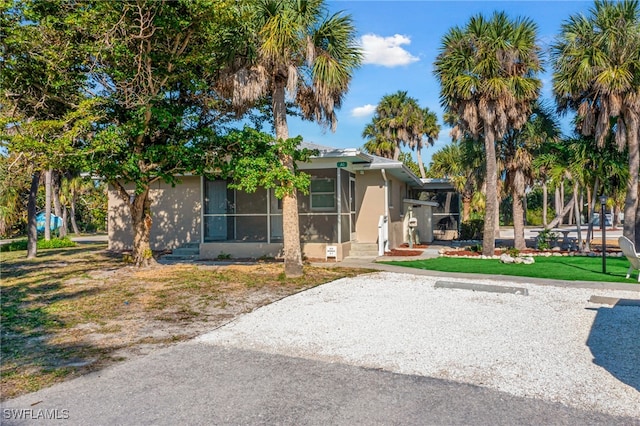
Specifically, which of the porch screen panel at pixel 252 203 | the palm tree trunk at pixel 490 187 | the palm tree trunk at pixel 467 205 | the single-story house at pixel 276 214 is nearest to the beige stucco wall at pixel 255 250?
the single-story house at pixel 276 214

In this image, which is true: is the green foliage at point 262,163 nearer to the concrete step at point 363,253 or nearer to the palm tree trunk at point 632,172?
the concrete step at point 363,253

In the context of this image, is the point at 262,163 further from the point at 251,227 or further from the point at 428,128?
the point at 428,128

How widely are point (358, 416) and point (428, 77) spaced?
48.5 ft

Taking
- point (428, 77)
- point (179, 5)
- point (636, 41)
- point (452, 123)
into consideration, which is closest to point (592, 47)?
point (636, 41)

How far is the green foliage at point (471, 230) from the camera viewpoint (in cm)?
2380

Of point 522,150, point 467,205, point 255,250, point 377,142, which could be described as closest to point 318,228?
point 255,250

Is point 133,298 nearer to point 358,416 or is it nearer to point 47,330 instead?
point 47,330

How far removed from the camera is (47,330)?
20.2 ft

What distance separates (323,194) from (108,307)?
30.0 ft

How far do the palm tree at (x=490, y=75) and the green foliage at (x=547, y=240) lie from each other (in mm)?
2920

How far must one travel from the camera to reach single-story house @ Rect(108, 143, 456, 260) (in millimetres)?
14750

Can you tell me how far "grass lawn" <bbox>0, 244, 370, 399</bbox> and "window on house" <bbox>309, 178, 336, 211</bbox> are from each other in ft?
12.6

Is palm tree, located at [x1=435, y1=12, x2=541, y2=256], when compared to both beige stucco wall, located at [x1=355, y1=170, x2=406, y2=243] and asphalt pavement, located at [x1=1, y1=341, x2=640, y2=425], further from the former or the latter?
asphalt pavement, located at [x1=1, y1=341, x2=640, y2=425]

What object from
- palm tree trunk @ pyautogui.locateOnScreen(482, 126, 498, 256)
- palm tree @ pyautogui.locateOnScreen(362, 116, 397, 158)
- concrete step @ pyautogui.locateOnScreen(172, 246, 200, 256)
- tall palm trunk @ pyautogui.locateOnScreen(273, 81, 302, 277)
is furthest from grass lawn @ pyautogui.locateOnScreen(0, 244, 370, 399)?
palm tree @ pyautogui.locateOnScreen(362, 116, 397, 158)
